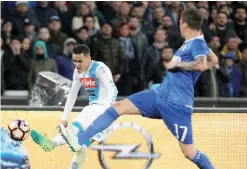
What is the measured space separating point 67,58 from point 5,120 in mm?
3896

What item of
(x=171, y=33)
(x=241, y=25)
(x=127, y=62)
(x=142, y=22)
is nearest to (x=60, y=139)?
(x=127, y=62)

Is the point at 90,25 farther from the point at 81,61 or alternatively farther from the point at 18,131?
the point at 18,131

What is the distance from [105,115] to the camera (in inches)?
420

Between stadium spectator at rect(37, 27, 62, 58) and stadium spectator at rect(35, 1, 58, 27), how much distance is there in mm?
641

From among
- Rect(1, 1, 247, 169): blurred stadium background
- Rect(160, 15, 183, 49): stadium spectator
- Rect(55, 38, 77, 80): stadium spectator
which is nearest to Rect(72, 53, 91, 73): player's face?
Rect(1, 1, 247, 169): blurred stadium background

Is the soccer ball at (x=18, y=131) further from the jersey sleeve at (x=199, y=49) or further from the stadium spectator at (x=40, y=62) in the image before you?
the stadium spectator at (x=40, y=62)

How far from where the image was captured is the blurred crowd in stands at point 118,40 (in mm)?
16656

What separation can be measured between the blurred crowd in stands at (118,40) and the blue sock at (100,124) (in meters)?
5.80

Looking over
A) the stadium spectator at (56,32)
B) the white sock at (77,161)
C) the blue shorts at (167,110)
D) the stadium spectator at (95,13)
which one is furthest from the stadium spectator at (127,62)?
the blue shorts at (167,110)

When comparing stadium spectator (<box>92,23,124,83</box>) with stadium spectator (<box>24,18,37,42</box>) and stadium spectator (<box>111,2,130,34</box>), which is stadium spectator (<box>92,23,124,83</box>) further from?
stadium spectator (<box>24,18,37,42</box>)

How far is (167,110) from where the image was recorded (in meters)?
10.7

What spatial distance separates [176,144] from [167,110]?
2382 millimetres

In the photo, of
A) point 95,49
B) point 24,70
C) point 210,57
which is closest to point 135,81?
point 95,49

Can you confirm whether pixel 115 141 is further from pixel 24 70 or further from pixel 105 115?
pixel 24 70
